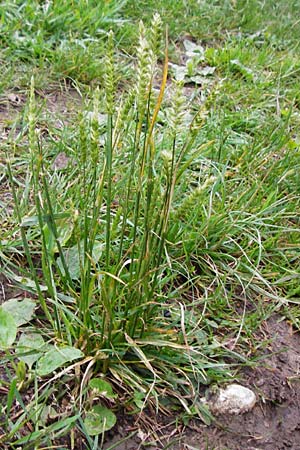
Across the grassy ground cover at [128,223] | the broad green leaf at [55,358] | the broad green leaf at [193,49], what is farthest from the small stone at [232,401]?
the broad green leaf at [193,49]

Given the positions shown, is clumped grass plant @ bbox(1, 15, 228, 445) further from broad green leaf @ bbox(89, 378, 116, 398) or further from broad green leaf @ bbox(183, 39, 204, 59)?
broad green leaf @ bbox(183, 39, 204, 59)

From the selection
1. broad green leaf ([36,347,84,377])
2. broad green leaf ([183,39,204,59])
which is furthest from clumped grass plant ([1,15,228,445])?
broad green leaf ([183,39,204,59])

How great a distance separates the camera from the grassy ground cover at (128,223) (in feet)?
4.60

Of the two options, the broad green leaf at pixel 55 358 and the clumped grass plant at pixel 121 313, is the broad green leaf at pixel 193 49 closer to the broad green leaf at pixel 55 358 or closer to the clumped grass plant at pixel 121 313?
the clumped grass plant at pixel 121 313

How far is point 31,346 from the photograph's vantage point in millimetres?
1524

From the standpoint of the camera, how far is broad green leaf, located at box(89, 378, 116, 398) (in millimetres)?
1477

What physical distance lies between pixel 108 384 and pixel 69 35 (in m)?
2.07

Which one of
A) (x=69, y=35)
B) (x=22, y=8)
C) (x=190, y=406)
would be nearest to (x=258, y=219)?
(x=190, y=406)

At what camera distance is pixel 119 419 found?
59.5 inches

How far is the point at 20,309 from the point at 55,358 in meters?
0.24

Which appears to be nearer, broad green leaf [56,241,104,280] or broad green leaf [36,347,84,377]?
broad green leaf [36,347,84,377]

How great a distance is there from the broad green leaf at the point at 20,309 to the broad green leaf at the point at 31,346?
58 mm

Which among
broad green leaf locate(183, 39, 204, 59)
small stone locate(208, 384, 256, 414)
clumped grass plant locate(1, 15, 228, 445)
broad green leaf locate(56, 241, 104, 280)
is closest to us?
clumped grass plant locate(1, 15, 228, 445)

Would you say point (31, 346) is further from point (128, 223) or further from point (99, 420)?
point (128, 223)
